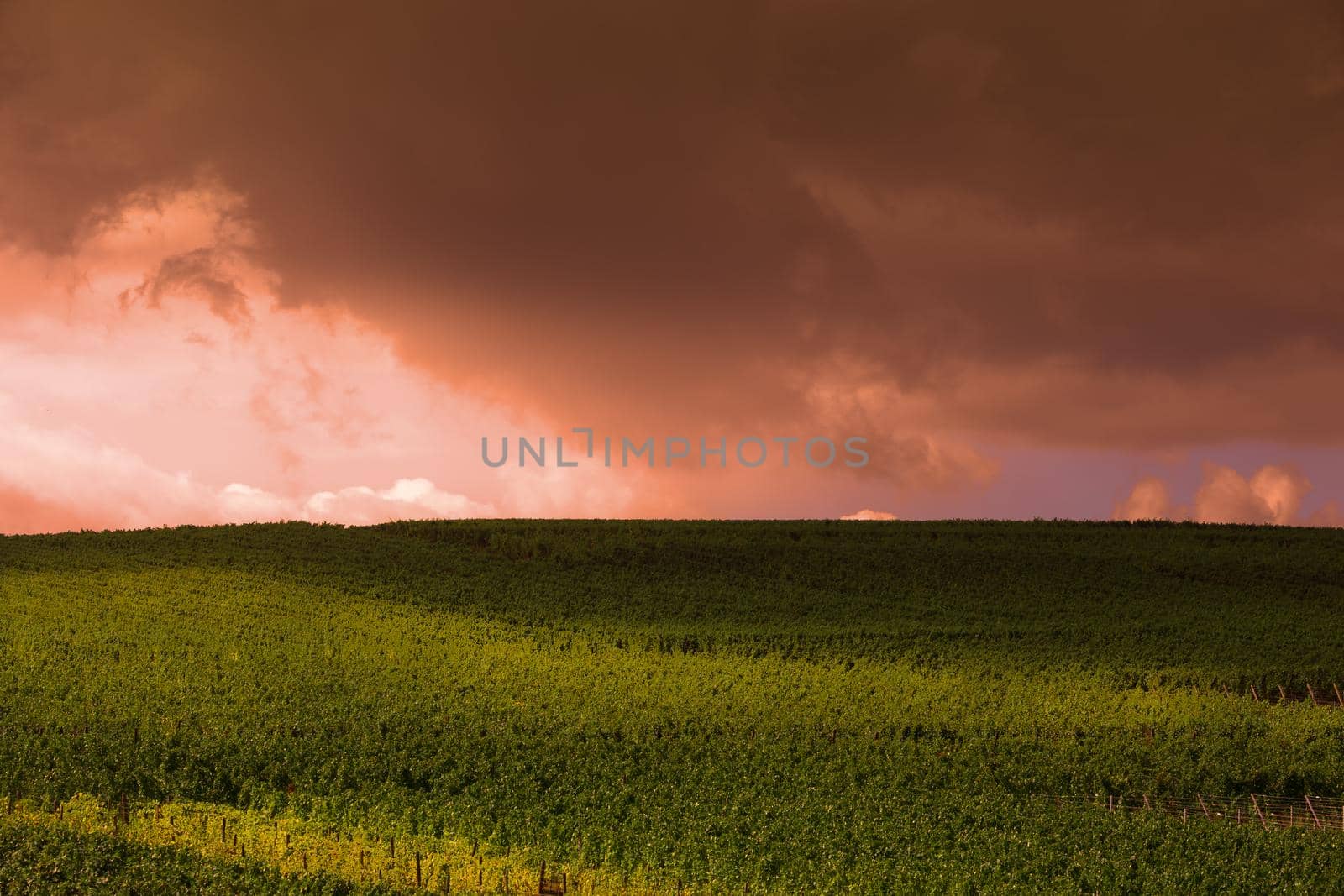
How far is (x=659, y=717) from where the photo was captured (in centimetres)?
3325

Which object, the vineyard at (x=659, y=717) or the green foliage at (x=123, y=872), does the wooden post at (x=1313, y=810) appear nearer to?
the vineyard at (x=659, y=717)

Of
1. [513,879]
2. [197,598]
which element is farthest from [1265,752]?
[197,598]

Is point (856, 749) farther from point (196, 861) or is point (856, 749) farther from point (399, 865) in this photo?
point (196, 861)

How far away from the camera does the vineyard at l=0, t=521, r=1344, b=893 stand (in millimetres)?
21172

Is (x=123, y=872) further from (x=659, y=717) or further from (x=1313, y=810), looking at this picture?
(x=1313, y=810)

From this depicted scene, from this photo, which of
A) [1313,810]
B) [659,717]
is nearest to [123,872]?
[659,717]

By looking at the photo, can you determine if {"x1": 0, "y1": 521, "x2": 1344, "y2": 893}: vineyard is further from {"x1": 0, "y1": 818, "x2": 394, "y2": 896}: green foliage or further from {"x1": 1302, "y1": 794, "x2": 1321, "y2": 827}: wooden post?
{"x1": 1302, "y1": 794, "x2": 1321, "y2": 827}: wooden post

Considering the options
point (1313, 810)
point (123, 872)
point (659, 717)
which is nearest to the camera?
point (123, 872)

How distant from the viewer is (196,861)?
1928 centimetres

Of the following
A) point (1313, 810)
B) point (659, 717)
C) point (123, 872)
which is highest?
point (659, 717)

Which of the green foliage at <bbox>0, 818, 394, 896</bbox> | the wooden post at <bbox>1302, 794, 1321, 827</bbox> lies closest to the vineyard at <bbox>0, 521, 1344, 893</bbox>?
the green foliage at <bbox>0, 818, 394, 896</bbox>

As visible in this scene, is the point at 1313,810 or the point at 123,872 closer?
the point at 123,872

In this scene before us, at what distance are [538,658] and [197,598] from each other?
2013cm

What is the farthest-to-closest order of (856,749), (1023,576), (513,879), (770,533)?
(770,533)
(1023,576)
(856,749)
(513,879)
